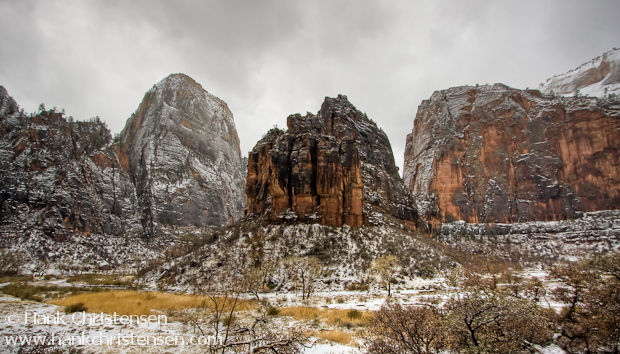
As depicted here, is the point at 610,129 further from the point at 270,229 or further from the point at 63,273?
the point at 63,273

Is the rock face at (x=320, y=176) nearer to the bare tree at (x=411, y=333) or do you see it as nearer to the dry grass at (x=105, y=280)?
the dry grass at (x=105, y=280)

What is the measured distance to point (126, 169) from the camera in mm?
133000

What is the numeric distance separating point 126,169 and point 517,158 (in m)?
171

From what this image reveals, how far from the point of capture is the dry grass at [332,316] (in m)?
18.1

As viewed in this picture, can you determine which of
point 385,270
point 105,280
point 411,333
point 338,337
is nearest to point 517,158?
point 385,270

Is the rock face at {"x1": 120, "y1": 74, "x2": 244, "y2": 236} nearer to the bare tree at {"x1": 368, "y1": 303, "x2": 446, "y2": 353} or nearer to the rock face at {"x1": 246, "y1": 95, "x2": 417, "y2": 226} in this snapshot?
the rock face at {"x1": 246, "y1": 95, "x2": 417, "y2": 226}

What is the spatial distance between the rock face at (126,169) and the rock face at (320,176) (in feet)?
222

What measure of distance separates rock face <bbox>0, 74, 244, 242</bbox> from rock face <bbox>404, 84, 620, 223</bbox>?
329 ft

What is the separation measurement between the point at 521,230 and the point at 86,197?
15329 cm

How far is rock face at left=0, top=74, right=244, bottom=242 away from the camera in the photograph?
89.8 metres

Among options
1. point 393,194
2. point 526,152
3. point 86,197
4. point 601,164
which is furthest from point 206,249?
point 601,164

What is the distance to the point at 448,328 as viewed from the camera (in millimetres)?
9914

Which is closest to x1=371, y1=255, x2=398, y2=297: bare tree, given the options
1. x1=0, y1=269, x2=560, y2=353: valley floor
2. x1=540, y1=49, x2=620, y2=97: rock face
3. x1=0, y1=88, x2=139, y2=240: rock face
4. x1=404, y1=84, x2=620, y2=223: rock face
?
x1=0, y1=269, x2=560, y2=353: valley floor

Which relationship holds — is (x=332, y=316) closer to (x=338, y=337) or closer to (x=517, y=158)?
(x=338, y=337)
